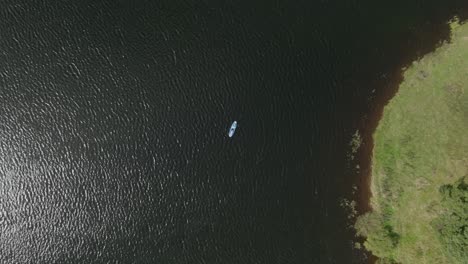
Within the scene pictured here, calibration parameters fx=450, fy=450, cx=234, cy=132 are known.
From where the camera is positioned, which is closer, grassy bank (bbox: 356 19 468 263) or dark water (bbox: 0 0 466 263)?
grassy bank (bbox: 356 19 468 263)

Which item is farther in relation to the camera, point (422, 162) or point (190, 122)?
point (190, 122)

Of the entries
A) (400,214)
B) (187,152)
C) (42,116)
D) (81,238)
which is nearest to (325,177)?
(400,214)

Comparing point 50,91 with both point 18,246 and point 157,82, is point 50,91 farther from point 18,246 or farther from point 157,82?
point 18,246

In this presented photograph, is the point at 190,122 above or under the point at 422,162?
above
